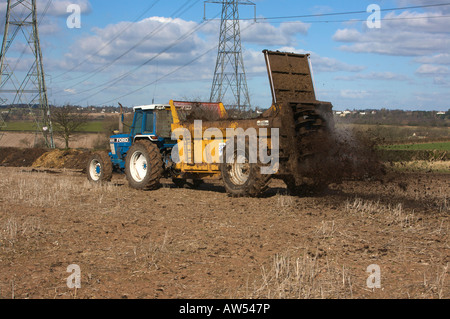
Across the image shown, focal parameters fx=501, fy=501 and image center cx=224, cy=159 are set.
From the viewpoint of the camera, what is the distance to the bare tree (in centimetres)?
3678

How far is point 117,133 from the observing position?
16250 millimetres

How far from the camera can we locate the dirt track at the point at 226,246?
5672mm

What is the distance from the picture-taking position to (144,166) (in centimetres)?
1465

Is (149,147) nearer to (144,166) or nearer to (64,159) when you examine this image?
(144,166)

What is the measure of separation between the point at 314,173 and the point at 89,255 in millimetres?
5861

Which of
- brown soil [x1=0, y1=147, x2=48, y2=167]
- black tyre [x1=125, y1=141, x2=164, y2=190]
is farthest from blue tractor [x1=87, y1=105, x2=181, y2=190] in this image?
Result: brown soil [x1=0, y1=147, x2=48, y2=167]

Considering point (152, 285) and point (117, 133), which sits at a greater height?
point (117, 133)

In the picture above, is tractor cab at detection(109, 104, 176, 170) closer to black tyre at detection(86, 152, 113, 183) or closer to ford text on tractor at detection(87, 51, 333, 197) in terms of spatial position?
ford text on tractor at detection(87, 51, 333, 197)

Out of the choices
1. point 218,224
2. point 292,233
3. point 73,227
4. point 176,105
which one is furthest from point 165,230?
point 176,105

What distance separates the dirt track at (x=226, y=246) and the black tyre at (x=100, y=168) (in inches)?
129

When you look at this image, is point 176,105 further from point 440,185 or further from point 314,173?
point 440,185

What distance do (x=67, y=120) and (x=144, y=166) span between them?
79.5 feet

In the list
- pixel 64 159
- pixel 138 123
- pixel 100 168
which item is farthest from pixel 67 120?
pixel 138 123
